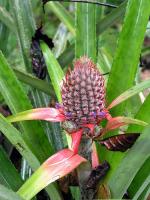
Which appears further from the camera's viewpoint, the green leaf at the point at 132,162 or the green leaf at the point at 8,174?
the green leaf at the point at 8,174

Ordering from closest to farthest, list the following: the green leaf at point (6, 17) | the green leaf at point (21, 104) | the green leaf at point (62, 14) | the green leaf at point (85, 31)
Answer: the green leaf at point (21, 104), the green leaf at point (85, 31), the green leaf at point (6, 17), the green leaf at point (62, 14)

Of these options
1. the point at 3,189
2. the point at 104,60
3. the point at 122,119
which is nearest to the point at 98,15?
the point at 104,60

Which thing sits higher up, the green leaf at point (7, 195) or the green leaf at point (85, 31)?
the green leaf at point (85, 31)

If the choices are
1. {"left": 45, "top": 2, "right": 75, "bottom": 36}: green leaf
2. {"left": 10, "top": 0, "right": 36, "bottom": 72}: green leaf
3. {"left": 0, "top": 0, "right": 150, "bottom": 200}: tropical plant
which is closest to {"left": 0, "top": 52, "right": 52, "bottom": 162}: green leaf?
{"left": 0, "top": 0, "right": 150, "bottom": 200}: tropical plant

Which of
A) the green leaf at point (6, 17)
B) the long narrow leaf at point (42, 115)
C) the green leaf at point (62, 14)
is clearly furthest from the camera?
the green leaf at point (62, 14)

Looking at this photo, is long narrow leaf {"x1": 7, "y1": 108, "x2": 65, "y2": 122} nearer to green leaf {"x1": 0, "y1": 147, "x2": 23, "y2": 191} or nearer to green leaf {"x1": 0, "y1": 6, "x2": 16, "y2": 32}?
green leaf {"x1": 0, "y1": 147, "x2": 23, "y2": 191}

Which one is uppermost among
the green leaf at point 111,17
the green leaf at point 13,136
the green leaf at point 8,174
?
the green leaf at point 111,17

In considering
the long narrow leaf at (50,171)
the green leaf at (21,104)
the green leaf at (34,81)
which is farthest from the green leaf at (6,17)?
the long narrow leaf at (50,171)

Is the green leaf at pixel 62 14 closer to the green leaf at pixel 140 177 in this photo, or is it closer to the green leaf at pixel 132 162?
the green leaf at pixel 140 177
